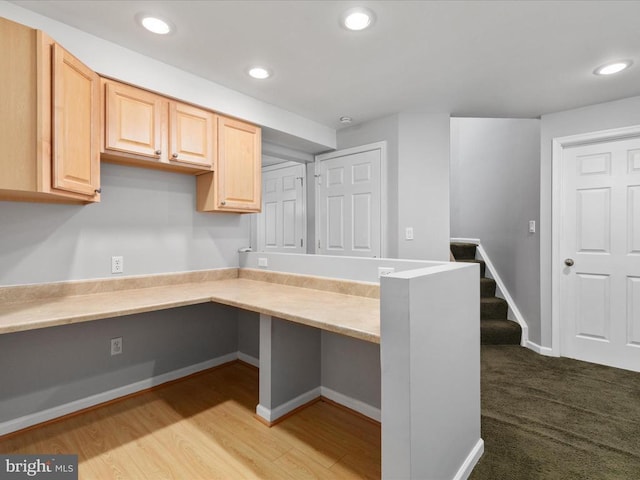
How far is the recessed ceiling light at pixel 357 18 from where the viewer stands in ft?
5.67

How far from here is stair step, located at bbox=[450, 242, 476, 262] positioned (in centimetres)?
456

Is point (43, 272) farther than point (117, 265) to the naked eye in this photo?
No

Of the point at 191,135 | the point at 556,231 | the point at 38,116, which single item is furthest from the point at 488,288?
the point at 38,116

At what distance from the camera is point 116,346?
2.37 m

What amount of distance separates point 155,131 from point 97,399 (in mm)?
1937

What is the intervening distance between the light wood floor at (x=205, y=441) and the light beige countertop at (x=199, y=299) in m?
0.79

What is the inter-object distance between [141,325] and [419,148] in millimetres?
2940

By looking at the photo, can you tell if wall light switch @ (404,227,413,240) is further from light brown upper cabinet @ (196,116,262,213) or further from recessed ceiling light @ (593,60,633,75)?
recessed ceiling light @ (593,60,633,75)

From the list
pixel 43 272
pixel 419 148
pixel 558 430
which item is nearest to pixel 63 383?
pixel 43 272

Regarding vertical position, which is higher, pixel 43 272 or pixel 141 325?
pixel 43 272

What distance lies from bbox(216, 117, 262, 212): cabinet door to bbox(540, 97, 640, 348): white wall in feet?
9.36

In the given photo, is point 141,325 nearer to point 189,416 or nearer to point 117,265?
point 117,265

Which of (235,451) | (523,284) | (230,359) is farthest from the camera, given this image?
(523,284)

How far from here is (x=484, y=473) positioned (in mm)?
1613
